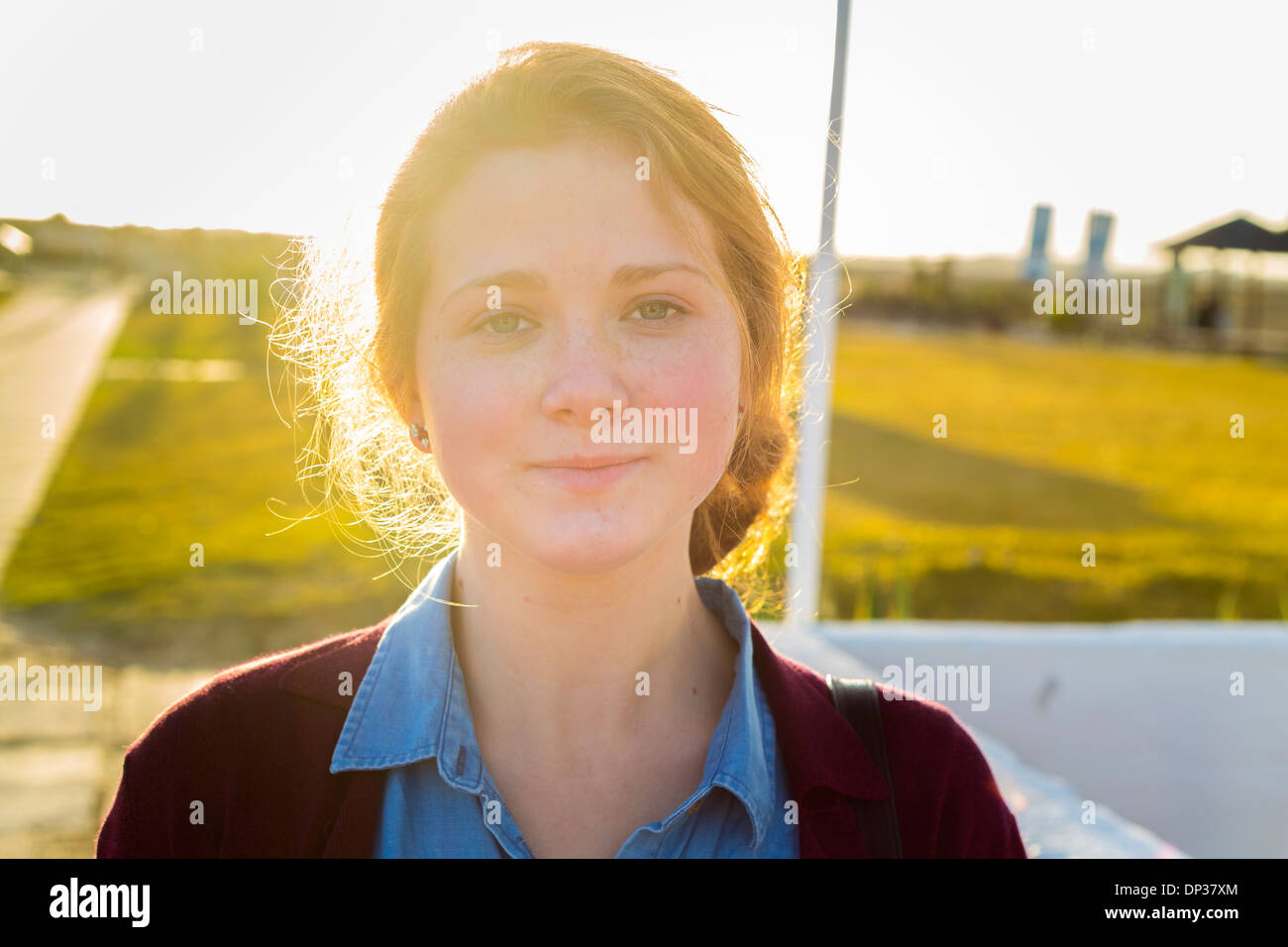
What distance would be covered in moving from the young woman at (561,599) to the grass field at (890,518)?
111cm

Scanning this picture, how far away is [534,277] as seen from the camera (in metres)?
1.42

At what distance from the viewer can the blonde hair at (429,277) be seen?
1.49 m

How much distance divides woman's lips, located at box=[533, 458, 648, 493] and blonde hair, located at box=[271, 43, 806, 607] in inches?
13.2

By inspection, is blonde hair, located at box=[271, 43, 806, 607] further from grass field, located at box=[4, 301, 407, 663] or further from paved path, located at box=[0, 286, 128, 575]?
paved path, located at box=[0, 286, 128, 575]

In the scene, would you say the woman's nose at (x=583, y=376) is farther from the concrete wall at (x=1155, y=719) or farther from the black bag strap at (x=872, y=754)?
the concrete wall at (x=1155, y=719)

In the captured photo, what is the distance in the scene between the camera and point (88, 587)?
637cm

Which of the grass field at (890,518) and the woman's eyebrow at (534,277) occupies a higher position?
the woman's eyebrow at (534,277)

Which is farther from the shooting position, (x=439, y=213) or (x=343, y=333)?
(x=343, y=333)

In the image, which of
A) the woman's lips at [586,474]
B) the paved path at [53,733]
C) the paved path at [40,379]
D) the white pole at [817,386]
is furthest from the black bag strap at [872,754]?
the paved path at [40,379]

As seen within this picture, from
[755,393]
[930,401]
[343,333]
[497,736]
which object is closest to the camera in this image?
[497,736]

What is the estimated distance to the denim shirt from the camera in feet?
4.93

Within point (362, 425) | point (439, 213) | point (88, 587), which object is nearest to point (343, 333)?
point (362, 425)
